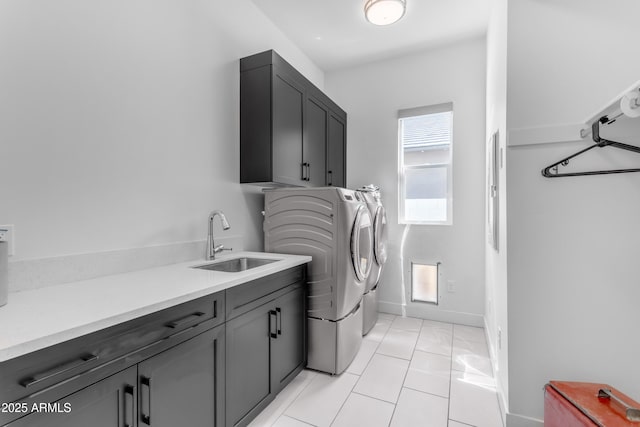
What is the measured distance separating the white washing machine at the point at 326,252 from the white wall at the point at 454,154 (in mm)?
1308

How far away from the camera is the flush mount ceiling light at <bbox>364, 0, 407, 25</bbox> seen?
2.35m

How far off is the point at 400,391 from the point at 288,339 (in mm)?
859

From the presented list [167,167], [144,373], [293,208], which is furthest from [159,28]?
[144,373]

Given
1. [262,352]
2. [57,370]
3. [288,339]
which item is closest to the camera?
[57,370]

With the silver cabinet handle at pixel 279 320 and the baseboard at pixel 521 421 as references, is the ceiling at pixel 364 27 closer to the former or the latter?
the silver cabinet handle at pixel 279 320

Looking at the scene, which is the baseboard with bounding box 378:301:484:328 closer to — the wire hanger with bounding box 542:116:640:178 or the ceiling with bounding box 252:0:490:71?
the wire hanger with bounding box 542:116:640:178

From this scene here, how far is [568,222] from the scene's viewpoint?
156cm

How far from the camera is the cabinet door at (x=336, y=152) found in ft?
10.8

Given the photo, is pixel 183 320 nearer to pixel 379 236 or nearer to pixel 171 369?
pixel 171 369

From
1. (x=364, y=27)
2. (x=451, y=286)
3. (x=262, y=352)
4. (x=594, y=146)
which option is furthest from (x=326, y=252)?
(x=364, y=27)

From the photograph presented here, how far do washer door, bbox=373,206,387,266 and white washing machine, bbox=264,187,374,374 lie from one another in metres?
0.55

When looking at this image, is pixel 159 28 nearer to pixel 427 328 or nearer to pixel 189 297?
pixel 189 297

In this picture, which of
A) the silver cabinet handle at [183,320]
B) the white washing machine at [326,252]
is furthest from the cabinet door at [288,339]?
the silver cabinet handle at [183,320]

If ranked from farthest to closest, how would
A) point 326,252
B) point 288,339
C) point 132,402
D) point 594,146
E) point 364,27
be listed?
point 364,27
point 326,252
point 288,339
point 594,146
point 132,402
